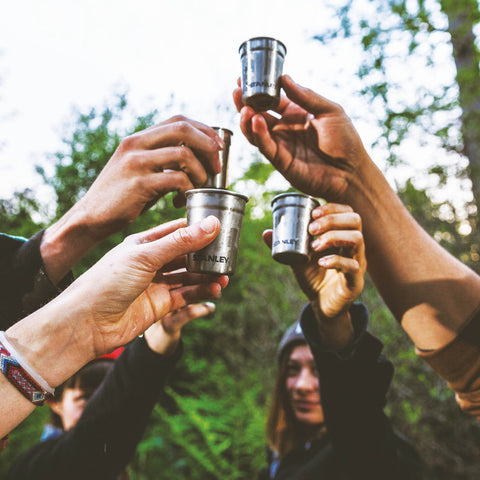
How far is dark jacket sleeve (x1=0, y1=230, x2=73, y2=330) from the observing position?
1896 mm

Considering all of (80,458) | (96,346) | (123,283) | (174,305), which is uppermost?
(123,283)

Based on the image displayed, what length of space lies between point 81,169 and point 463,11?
236 inches

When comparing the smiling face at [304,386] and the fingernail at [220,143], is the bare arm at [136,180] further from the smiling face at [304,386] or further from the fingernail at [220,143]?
the smiling face at [304,386]

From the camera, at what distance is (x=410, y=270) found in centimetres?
223

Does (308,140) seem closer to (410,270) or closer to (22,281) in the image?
(410,270)

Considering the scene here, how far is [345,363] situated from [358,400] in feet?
0.85

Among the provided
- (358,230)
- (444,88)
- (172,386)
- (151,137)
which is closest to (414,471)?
(358,230)

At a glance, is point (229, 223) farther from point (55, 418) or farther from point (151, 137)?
point (55, 418)

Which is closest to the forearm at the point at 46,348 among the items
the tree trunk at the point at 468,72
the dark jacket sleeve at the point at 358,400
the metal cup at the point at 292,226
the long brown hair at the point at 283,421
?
the metal cup at the point at 292,226

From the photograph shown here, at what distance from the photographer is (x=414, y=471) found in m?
2.79

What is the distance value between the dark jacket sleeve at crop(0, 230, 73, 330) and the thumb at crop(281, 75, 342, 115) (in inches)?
59.6

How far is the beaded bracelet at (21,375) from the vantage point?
137cm

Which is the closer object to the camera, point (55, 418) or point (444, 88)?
point (55, 418)

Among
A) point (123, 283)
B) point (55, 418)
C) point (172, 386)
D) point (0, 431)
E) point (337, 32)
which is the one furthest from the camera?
point (172, 386)
